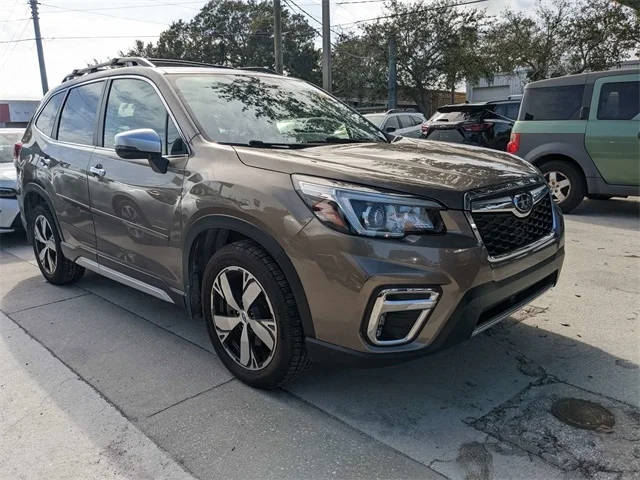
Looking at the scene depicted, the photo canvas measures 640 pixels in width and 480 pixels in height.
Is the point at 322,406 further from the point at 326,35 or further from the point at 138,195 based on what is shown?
the point at 326,35

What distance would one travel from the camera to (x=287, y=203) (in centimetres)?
251

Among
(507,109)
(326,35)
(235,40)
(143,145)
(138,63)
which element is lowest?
(143,145)

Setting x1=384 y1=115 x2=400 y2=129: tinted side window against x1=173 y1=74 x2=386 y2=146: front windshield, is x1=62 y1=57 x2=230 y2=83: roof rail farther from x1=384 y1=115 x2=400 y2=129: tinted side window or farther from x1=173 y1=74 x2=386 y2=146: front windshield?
x1=384 y1=115 x2=400 y2=129: tinted side window

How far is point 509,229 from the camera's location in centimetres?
262

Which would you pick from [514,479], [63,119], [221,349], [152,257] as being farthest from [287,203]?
[63,119]

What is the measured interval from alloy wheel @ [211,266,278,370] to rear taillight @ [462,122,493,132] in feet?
32.7

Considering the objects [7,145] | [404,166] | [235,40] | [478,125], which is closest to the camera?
[404,166]

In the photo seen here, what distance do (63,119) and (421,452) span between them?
3.95 m

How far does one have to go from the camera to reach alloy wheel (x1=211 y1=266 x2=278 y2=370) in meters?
2.72

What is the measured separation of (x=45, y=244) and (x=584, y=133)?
21.6ft

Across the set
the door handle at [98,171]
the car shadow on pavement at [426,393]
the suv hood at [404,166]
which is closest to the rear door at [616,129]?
the car shadow on pavement at [426,393]

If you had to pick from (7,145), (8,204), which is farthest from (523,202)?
(7,145)

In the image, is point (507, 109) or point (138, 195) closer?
point (138, 195)

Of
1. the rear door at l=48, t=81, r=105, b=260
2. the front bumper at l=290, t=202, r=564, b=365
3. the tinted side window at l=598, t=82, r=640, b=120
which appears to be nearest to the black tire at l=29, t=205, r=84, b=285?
the rear door at l=48, t=81, r=105, b=260
